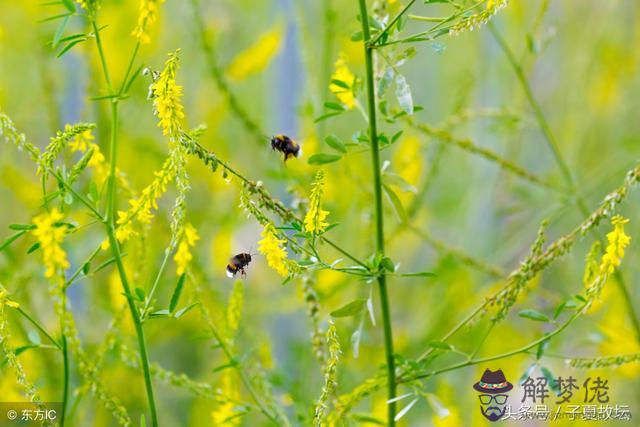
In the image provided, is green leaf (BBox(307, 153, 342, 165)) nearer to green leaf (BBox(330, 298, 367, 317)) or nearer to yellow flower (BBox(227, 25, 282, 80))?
green leaf (BBox(330, 298, 367, 317))

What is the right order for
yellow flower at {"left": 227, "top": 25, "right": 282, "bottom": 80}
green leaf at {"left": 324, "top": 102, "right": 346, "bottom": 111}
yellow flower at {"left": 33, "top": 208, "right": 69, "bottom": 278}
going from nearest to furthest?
yellow flower at {"left": 33, "top": 208, "right": 69, "bottom": 278} → green leaf at {"left": 324, "top": 102, "right": 346, "bottom": 111} → yellow flower at {"left": 227, "top": 25, "right": 282, "bottom": 80}

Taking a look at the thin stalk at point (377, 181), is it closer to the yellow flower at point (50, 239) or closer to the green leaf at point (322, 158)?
the green leaf at point (322, 158)

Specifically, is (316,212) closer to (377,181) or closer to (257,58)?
(377,181)

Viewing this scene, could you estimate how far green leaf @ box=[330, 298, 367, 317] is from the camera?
36 cm

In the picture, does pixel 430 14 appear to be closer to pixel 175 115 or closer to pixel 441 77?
pixel 441 77

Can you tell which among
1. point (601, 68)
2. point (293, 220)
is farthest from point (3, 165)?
point (601, 68)

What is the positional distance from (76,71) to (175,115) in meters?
0.78

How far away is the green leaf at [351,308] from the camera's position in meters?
0.36

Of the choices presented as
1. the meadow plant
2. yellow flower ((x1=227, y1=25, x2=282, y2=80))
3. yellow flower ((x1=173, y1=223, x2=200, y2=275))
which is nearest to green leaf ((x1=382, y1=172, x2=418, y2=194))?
the meadow plant

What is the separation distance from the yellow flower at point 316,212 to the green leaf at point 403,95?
0.18 feet

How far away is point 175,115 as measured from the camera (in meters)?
0.30

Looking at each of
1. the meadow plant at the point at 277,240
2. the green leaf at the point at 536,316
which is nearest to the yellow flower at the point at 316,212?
the meadow plant at the point at 277,240

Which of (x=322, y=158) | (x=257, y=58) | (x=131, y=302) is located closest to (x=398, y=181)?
(x=322, y=158)

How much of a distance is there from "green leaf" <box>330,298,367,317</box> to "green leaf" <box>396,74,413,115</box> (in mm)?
93
